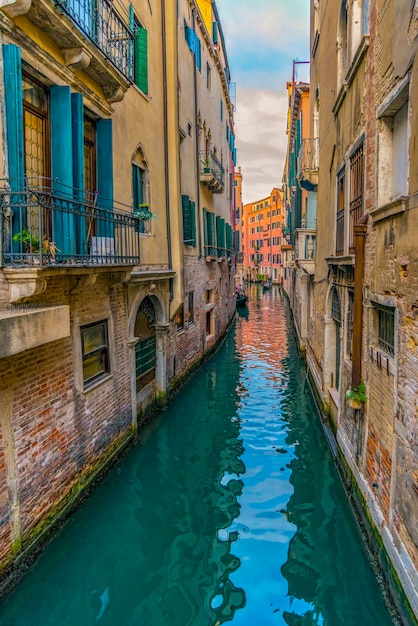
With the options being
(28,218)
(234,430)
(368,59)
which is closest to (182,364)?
(234,430)

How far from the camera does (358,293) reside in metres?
6.46

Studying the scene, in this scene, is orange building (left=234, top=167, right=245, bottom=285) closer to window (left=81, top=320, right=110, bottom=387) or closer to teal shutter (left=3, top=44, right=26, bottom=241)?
window (left=81, top=320, right=110, bottom=387)

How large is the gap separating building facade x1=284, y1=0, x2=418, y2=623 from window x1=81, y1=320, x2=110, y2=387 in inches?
158

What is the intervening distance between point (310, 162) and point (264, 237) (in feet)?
207

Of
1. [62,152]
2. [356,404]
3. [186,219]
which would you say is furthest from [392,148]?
[186,219]

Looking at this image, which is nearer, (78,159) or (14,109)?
(14,109)

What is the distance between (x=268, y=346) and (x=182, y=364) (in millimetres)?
7325

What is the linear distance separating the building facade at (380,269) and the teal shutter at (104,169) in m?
3.92

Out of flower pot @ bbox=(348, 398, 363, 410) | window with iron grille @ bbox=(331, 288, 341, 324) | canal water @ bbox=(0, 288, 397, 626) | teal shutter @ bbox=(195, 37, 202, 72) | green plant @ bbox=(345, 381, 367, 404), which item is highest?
teal shutter @ bbox=(195, 37, 202, 72)

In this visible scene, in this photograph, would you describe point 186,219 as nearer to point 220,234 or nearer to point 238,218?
point 220,234

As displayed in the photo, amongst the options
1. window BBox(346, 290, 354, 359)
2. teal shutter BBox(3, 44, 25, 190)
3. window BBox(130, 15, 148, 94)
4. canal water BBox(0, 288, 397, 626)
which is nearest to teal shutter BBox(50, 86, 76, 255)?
teal shutter BBox(3, 44, 25, 190)

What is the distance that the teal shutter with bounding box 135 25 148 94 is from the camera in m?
8.97

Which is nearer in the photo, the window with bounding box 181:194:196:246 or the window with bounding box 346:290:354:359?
the window with bounding box 346:290:354:359

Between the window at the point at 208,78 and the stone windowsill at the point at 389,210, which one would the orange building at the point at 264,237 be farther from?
the stone windowsill at the point at 389,210
